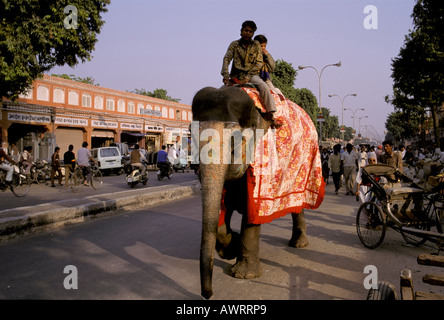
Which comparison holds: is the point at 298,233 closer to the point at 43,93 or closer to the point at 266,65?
the point at 266,65

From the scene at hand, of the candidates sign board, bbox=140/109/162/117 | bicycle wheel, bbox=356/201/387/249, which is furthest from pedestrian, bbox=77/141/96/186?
sign board, bbox=140/109/162/117

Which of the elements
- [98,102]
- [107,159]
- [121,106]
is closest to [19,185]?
[107,159]

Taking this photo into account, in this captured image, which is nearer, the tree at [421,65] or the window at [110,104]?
the tree at [421,65]

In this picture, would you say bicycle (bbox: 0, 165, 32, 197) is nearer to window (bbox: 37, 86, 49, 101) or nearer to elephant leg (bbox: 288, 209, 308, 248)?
elephant leg (bbox: 288, 209, 308, 248)

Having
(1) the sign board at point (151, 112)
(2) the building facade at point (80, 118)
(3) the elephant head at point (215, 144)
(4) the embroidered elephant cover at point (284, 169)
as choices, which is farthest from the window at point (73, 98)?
(3) the elephant head at point (215, 144)

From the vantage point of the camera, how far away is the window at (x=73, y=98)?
3319 centimetres

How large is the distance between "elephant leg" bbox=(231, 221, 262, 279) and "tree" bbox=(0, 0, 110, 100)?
13.1 m

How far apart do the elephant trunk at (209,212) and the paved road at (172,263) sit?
588 millimetres

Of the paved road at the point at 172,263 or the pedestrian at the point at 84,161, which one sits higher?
the pedestrian at the point at 84,161

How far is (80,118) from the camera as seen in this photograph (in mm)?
32812

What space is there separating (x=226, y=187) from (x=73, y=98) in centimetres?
3326

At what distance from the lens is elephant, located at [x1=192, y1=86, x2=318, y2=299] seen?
130 inches

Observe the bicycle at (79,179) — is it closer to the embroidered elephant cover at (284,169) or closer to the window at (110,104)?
the embroidered elephant cover at (284,169)
